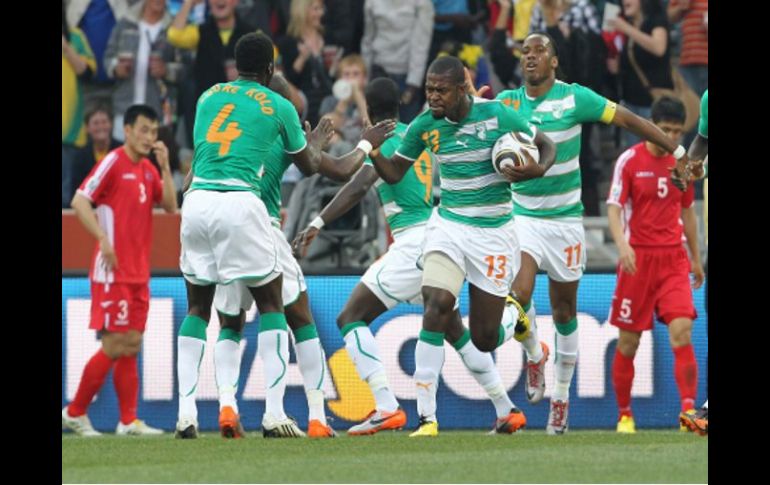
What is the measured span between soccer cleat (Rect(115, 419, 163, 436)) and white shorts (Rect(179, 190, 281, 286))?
308cm

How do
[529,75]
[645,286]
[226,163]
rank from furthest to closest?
[645,286] → [529,75] → [226,163]

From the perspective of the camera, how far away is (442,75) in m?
10.9

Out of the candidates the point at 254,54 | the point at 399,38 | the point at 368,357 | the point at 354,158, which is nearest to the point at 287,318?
the point at 368,357

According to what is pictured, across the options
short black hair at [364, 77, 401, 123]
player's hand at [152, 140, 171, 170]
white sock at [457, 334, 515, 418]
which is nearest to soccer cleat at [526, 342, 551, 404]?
white sock at [457, 334, 515, 418]

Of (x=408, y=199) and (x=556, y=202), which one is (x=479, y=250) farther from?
(x=556, y=202)

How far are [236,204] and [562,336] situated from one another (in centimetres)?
320

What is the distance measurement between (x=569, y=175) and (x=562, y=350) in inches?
53.7

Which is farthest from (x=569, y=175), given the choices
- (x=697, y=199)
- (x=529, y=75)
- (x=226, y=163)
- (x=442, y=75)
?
(x=697, y=199)

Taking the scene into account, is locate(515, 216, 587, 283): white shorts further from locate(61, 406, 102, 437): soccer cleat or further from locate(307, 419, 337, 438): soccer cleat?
locate(61, 406, 102, 437): soccer cleat

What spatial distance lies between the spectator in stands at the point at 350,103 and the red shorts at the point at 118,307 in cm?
394

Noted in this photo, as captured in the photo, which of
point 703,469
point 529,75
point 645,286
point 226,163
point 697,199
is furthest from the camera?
point 697,199

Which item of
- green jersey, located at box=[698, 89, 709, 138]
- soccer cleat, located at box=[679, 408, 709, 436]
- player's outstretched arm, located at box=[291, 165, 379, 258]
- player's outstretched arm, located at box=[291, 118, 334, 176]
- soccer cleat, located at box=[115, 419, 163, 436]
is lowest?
soccer cleat, located at box=[115, 419, 163, 436]

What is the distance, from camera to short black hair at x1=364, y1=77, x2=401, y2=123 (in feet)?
39.9
